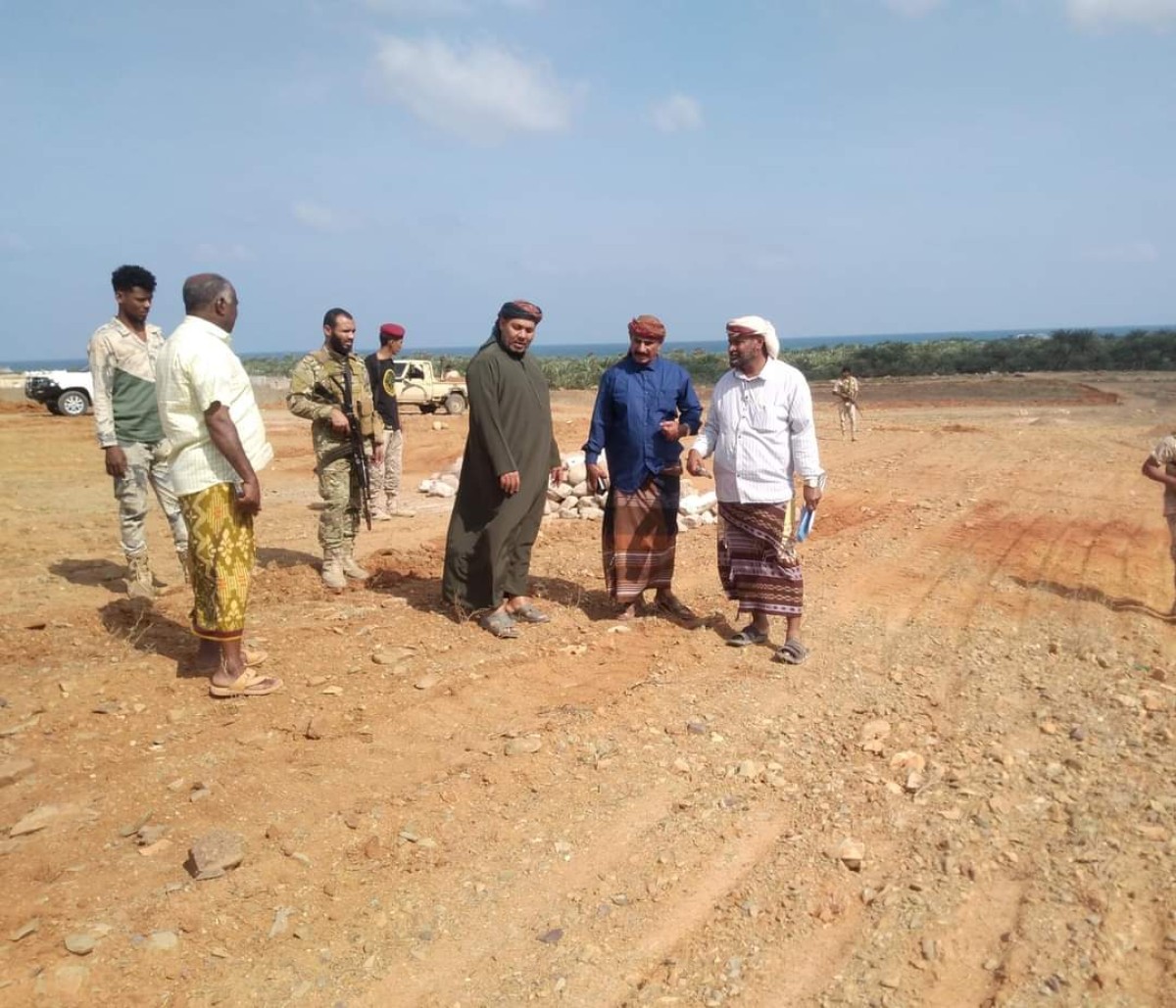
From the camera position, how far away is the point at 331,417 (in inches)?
233

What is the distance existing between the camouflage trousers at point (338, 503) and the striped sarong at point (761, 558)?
2.53m

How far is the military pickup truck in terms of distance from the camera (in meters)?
22.1

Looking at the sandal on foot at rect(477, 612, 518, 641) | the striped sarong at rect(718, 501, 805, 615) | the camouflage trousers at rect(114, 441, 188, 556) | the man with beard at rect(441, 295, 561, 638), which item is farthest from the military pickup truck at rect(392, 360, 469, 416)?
the striped sarong at rect(718, 501, 805, 615)

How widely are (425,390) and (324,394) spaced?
1628cm

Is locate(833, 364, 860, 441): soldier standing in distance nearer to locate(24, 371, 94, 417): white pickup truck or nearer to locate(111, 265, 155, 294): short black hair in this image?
locate(111, 265, 155, 294): short black hair

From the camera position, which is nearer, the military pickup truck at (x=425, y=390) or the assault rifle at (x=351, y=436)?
the assault rifle at (x=351, y=436)

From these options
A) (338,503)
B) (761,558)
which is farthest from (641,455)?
(338,503)

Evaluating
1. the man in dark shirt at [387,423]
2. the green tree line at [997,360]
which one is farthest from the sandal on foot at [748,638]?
the green tree line at [997,360]

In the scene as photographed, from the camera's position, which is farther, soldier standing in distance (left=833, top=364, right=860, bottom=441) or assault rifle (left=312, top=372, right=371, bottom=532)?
soldier standing in distance (left=833, top=364, right=860, bottom=441)

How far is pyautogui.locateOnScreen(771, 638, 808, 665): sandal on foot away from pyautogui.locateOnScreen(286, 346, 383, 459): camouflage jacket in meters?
3.09

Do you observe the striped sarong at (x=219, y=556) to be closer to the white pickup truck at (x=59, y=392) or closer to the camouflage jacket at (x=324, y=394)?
the camouflage jacket at (x=324, y=394)

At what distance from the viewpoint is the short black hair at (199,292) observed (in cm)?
399

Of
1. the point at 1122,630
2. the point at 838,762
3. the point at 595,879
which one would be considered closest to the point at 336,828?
the point at 595,879

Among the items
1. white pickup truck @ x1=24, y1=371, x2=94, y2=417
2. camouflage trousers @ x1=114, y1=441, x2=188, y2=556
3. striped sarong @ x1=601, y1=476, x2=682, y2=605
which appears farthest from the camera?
white pickup truck @ x1=24, y1=371, x2=94, y2=417
